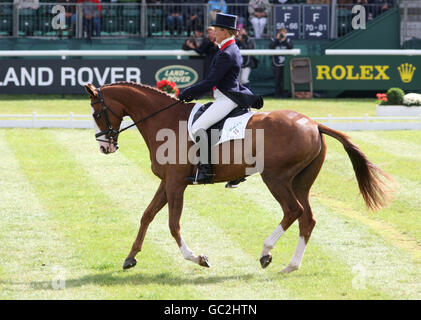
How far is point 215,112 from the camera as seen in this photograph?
10.4 meters

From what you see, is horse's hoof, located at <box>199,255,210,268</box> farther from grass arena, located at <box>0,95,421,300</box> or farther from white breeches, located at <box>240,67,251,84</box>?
white breeches, located at <box>240,67,251,84</box>

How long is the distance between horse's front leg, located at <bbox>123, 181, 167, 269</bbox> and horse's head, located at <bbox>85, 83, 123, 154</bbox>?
917 millimetres

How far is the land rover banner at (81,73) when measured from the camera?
27.2 metres

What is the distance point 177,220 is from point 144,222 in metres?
0.49

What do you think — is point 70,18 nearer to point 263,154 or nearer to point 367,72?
point 367,72

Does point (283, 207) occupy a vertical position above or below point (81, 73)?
below

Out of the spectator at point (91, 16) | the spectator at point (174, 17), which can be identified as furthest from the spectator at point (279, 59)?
the spectator at point (91, 16)

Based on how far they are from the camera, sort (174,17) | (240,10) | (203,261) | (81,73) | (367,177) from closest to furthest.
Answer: (203,261)
(367,177)
(81,73)
(174,17)
(240,10)

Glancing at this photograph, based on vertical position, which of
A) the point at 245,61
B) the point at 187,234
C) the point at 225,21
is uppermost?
the point at 225,21

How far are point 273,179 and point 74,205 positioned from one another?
5.10 m

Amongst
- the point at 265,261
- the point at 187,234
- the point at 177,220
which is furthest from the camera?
the point at 187,234

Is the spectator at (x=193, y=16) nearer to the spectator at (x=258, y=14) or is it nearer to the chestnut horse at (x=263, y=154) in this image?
the spectator at (x=258, y=14)

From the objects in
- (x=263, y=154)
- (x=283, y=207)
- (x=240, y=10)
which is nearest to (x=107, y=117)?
(x=263, y=154)

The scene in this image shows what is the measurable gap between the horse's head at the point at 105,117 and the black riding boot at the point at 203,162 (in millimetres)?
1102
